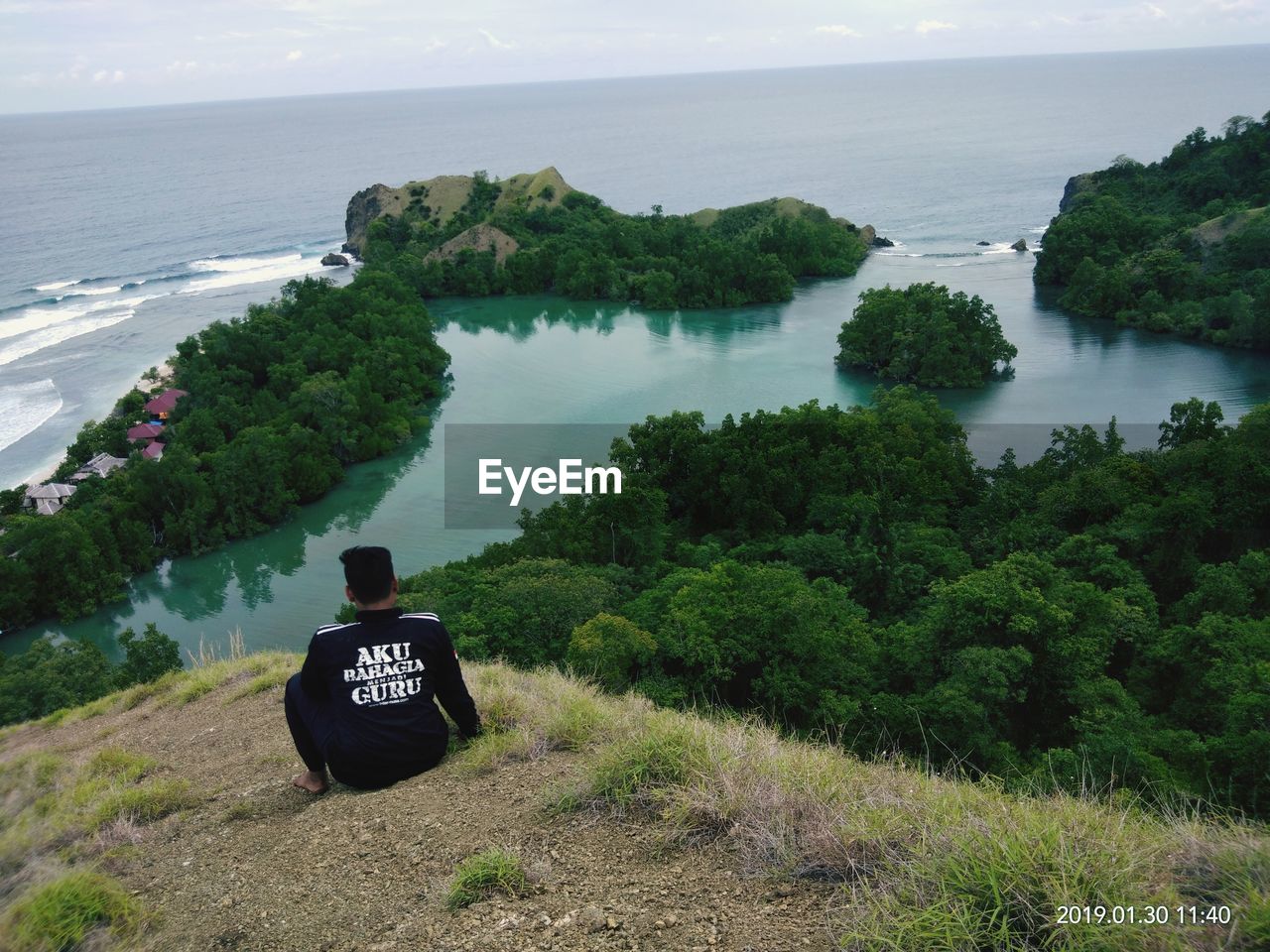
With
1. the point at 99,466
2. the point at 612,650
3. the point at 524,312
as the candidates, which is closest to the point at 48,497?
the point at 99,466

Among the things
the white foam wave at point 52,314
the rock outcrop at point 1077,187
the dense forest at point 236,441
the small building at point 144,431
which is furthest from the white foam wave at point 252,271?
the rock outcrop at point 1077,187

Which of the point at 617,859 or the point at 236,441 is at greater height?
the point at 617,859

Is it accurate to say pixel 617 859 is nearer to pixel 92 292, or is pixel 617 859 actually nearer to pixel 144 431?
pixel 144 431

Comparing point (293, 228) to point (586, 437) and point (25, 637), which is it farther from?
point (25, 637)

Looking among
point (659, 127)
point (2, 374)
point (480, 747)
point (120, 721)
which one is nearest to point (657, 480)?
point (120, 721)

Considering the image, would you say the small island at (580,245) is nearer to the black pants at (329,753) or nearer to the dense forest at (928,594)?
the dense forest at (928,594)

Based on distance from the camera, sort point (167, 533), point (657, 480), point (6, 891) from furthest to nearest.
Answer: point (167, 533), point (657, 480), point (6, 891)
